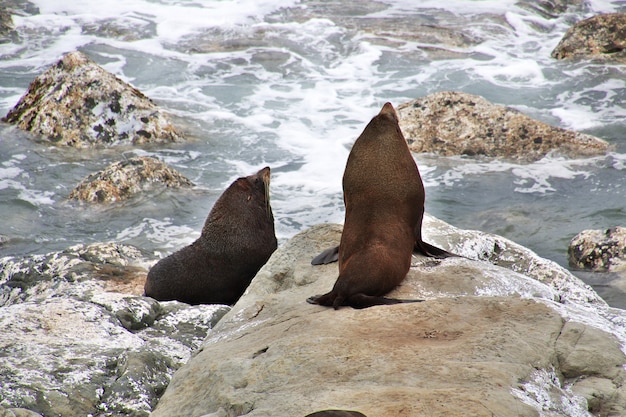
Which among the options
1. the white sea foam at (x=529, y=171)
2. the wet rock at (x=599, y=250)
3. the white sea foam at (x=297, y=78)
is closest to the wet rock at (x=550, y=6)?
the white sea foam at (x=297, y=78)

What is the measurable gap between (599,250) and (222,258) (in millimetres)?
4088

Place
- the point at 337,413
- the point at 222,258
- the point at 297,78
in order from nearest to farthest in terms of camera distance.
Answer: the point at 337,413 → the point at 222,258 → the point at 297,78

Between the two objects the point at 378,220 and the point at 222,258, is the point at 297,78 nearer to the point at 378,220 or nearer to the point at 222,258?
the point at 222,258

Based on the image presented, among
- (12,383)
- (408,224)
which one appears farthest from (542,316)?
(12,383)

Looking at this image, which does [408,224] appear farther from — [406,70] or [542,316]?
[406,70]

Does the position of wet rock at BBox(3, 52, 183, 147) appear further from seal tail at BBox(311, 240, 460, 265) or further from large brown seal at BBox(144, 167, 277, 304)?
seal tail at BBox(311, 240, 460, 265)

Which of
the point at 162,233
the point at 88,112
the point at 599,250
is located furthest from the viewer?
the point at 88,112

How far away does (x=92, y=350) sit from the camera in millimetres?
4348

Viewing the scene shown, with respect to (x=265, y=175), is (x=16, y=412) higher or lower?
higher

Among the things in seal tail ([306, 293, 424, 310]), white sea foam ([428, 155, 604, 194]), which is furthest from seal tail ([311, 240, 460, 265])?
white sea foam ([428, 155, 604, 194])

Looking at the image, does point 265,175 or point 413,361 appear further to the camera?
point 265,175

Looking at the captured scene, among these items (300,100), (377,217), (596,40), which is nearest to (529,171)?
(300,100)

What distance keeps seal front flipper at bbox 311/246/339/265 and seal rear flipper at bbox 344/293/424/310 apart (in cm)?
80

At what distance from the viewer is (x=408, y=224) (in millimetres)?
4984
